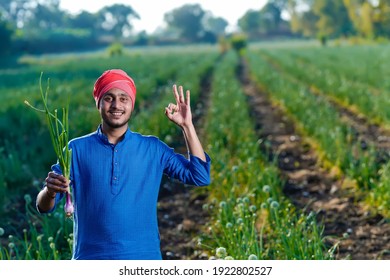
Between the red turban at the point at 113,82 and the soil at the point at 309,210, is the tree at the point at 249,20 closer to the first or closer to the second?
the red turban at the point at 113,82

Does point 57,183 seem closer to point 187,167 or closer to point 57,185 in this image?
point 57,185

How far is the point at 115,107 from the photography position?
166 cm

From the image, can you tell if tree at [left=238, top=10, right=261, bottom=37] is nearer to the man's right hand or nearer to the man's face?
the man's face

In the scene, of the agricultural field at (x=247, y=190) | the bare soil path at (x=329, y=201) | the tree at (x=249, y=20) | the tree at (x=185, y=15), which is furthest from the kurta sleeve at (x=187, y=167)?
the bare soil path at (x=329, y=201)

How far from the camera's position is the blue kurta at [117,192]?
1721 mm

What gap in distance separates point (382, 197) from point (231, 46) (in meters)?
39.5

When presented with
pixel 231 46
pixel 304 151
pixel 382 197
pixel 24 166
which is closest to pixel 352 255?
pixel 382 197

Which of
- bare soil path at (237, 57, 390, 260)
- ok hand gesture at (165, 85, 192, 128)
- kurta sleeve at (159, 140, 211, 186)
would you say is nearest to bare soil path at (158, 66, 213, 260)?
bare soil path at (237, 57, 390, 260)

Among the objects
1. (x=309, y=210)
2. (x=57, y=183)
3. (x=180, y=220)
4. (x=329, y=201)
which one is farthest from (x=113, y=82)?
(x=329, y=201)

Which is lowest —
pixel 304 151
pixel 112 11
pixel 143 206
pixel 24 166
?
pixel 304 151

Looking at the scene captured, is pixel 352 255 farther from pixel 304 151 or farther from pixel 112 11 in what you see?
pixel 304 151

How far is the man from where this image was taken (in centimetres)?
172

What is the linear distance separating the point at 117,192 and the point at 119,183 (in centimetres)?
3
